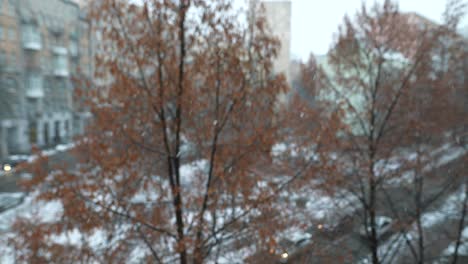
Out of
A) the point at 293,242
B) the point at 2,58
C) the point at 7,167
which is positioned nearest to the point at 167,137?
the point at 293,242

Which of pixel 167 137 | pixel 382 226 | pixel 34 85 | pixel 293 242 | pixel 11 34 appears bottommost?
pixel 382 226

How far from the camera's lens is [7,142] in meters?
3.90

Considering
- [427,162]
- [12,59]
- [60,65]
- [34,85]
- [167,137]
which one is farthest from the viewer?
[34,85]

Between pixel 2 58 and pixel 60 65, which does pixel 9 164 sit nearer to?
pixel 2 58

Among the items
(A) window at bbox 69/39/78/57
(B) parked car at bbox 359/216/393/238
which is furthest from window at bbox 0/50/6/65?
(B) parked car at bbox 359/216/393/238

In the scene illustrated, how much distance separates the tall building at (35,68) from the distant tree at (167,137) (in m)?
1.72

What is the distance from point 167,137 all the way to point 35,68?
2.96 metres

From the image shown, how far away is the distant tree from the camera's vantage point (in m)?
2.04

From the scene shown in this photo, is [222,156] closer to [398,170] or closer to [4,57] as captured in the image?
[398,170]

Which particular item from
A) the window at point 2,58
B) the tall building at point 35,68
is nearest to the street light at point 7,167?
the tall building at point 35,68

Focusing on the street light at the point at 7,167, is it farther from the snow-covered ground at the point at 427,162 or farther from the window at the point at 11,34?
the snow-covered ground at the point at 427,162

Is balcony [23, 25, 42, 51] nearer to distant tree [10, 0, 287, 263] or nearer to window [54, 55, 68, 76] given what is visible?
window [54, 55, 68, 76]

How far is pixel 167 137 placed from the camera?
2.22 meters

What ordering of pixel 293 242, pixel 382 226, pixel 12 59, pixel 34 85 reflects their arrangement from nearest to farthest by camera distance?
1. pixel 293 242
2. pixel 12 59
3. pixel 34 85
4. pixel 382 226
